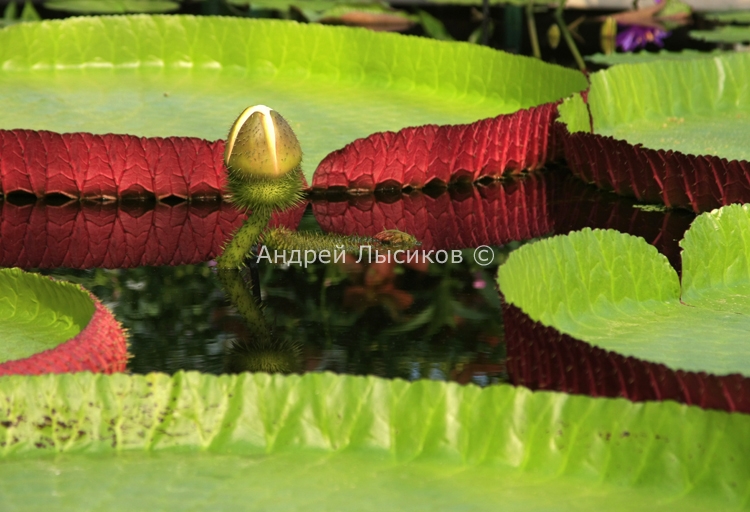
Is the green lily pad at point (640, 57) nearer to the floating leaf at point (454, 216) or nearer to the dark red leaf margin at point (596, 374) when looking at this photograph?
the floating leaf at point (454, 216)

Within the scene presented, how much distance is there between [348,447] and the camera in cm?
118

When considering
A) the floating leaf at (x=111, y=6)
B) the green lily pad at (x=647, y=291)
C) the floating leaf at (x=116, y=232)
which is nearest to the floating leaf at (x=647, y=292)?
the green lily pad at (x=647, y=291)

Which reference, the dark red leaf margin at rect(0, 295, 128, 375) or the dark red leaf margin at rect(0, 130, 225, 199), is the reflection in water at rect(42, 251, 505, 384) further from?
the dark red leaf margin at rect(0, 130, 225, 199)

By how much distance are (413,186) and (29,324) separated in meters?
1.00

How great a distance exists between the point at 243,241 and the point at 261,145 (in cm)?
25

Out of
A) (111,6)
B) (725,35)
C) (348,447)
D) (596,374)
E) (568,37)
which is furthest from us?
(111,6)

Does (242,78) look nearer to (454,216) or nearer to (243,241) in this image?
(454,216)

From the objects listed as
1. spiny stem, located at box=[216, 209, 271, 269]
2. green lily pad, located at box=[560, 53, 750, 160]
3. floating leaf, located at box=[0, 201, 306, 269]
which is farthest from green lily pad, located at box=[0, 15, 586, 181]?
spiny stem, located at box=[216, 209, 271, 269]

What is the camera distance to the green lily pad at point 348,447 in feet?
3.58

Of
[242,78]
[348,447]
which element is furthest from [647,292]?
[242,78]

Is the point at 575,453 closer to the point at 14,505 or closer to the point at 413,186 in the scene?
the point at 14,505

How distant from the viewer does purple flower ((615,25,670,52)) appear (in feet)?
15.0

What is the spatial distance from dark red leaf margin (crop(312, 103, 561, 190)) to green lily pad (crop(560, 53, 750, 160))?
0.37 feet

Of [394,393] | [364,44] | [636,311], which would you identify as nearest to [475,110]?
[364,44]
